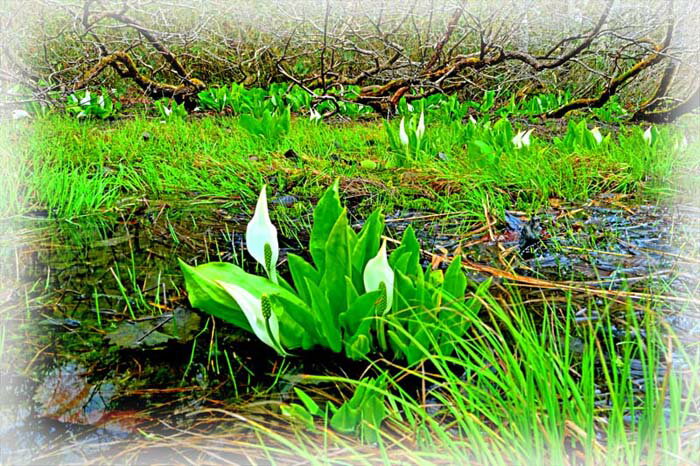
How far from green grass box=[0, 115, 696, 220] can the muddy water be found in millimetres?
86

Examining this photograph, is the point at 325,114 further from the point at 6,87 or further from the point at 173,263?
the point at 173,263

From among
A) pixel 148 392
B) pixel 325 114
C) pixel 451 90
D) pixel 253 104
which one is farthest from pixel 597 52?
pixel 148 392

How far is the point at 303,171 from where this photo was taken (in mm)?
1740

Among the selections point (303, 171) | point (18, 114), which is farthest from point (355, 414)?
point (18, 114)

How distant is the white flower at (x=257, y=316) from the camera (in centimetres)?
73

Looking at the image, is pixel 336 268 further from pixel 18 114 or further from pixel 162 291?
pixel 18 114

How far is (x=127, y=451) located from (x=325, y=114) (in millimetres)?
3063

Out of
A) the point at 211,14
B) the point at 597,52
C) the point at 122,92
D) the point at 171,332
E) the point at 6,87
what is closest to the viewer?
the point at 171,332

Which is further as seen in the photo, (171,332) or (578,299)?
(578,299)

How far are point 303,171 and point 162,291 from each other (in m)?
0.84

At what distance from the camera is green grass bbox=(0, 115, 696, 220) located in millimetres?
1499

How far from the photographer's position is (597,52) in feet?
11.3

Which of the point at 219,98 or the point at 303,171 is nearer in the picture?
the point at 303,171

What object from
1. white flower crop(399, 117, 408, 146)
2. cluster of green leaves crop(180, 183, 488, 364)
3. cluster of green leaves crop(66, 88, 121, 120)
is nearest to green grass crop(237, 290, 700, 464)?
cluster of green leaves crop(180, 183, 488, 364)
